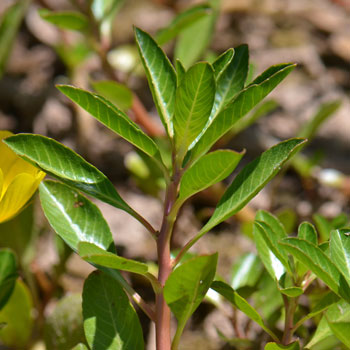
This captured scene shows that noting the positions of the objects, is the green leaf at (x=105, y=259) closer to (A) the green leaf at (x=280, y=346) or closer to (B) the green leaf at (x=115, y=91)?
(A) the green leaf at (x=280, y=346)

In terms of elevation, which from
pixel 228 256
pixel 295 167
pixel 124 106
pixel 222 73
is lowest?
pixel 228 256

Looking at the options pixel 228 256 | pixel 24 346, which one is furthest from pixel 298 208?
pixel 24 346

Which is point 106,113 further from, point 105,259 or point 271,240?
point 271,240

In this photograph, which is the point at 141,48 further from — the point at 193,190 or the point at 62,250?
the point at 62,250

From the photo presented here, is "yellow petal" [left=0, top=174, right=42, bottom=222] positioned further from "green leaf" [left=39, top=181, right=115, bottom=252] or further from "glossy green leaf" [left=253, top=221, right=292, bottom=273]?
"glossy green leaf" [left=253, top=221, right=292, bottom=273]

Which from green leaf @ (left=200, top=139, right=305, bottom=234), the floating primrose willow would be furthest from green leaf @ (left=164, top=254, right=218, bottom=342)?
green leaf @ (left=200, top=139, right=305, bottom=234)

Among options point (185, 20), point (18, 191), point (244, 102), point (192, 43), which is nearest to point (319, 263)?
point (244, 102)

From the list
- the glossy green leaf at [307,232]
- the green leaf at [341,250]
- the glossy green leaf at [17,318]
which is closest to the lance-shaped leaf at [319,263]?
the green leaf at [341,250]
